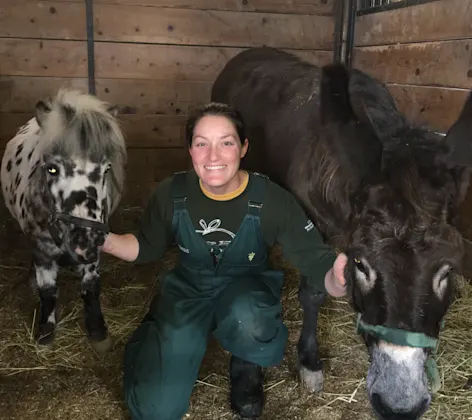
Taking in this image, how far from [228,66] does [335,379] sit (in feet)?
7.88

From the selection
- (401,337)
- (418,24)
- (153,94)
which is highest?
(418,24)

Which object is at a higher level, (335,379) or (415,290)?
(415,290)

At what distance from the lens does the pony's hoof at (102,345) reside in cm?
283

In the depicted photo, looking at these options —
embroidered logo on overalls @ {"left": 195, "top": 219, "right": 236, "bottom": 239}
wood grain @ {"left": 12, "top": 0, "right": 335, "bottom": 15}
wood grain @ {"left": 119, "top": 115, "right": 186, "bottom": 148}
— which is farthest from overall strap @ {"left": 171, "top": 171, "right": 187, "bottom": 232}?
wood grain @ {"left": 12, "top": 0, "right": 335, "bottom": 15}

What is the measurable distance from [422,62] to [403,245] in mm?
2466

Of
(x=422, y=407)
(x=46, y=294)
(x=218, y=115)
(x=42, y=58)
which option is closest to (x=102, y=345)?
(x=46, y=294)

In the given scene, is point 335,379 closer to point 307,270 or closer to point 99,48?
point 307,270

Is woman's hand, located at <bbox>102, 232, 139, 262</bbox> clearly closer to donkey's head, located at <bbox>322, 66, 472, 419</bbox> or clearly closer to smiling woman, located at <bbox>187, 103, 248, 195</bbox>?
smiling woman, located at <bbox>187, 103, 248, 195</bbox>

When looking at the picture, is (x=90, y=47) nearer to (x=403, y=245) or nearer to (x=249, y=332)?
(x=249, y=332)

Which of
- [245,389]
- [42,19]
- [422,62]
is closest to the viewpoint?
[245,389]

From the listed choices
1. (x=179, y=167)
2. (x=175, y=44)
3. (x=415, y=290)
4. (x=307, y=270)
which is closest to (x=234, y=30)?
(x=175, y=44)

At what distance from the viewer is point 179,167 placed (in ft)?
15.6

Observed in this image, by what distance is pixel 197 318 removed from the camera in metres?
2.25

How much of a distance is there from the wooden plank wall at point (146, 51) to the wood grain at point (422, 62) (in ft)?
1.85
